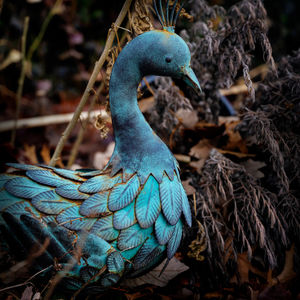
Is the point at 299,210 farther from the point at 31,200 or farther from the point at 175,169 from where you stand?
the point at 31,200

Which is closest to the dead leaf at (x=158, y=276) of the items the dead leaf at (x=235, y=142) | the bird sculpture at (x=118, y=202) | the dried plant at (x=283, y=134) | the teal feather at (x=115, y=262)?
A: the bird sculpture at (x=118, y=202)

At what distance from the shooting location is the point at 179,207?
952 mm

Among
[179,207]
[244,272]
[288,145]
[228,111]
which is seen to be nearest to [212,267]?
[244,272]

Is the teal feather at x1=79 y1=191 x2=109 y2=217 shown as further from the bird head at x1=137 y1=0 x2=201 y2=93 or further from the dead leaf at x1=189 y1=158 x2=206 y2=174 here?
the dead leaf at x1=189 y1=158 x2=206 y2=174

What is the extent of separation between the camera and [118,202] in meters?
0.90

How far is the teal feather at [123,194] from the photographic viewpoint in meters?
0.90

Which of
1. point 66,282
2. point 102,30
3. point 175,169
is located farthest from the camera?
point 102,30

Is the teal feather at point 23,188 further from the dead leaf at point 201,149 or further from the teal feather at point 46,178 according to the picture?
the dead leaf at point 201,149

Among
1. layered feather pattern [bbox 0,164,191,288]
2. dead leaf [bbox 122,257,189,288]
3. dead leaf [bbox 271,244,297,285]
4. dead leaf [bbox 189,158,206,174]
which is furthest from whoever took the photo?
dead leaf [bbox 189,158,206,174]

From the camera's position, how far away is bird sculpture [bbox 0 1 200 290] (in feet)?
2.87

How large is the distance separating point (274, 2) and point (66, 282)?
2977 millimetres

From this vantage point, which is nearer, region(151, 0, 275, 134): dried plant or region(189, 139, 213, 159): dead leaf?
region(151, 0, 275, 134): dried plant

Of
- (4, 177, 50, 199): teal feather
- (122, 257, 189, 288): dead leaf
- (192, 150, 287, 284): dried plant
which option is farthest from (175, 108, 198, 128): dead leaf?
(4, 177, 50, 199): teal feather

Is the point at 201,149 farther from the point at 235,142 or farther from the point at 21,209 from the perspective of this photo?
the point at 21,209
